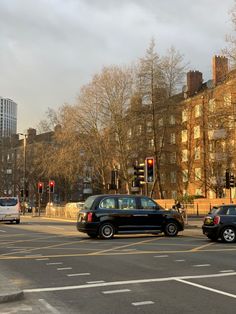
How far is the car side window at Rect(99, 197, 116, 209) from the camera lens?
20.9 m

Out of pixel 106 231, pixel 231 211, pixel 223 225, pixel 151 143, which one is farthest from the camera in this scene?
pixel 151 143

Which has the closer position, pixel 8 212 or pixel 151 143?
pixel 8 212

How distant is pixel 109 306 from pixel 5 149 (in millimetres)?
101338

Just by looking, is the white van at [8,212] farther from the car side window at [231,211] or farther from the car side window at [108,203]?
the car side window at [231,211]

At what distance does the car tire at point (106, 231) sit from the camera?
20625 mm

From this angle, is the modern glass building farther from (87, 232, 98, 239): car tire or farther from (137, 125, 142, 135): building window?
(87, 232, 98, 239): car tire

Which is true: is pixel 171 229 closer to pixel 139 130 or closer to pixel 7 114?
pixel 139 130

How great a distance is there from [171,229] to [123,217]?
240 cm

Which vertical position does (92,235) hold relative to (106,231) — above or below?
below

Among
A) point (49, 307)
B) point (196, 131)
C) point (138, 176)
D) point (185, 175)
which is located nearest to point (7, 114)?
point (196, 131)

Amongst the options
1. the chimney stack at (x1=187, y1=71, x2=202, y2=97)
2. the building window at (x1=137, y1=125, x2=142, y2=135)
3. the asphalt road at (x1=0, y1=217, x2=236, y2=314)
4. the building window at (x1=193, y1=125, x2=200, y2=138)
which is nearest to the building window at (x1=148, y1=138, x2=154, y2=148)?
the building window at (x1=137, y1=125, x2=142, y2=135)

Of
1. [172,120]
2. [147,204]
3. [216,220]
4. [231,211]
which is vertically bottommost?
[216,220]

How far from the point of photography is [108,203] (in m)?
21.0

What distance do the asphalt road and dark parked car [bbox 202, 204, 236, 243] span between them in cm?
184
